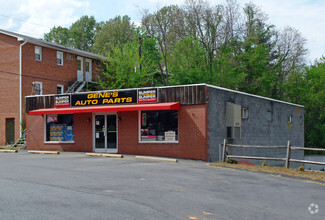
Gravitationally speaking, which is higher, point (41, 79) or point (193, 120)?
point (41, 79)

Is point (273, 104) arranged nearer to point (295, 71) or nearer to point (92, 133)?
point (92, 133)

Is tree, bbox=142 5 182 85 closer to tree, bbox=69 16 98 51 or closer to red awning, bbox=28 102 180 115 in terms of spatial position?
red awning, bbox=28 102 180 115

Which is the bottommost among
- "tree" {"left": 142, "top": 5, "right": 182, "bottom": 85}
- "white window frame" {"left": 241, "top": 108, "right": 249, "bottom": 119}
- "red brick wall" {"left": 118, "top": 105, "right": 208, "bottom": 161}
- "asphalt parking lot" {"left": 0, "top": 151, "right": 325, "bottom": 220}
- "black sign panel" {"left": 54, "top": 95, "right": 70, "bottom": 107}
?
"asphalt parking lot" {"left": 0, "top": 151, "right": 325, "bottom": 220}

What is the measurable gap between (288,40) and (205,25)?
1522 cm

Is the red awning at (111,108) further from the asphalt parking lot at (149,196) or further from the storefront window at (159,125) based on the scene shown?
the asphalt parking lot at (149,196)

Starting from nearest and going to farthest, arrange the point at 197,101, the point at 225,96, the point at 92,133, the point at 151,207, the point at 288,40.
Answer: the point at 151,207 → the point at 197,101 → the point at 225,96 → the point at 92,133 → the point at 288,40

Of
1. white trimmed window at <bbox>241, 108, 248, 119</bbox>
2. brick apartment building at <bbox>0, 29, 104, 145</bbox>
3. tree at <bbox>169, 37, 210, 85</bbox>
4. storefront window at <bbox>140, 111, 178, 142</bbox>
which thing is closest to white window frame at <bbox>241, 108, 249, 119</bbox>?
white trimmed window at <bbox>241, 108, 248, 119</bbox>

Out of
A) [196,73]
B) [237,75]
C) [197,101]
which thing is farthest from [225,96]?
[237,75]

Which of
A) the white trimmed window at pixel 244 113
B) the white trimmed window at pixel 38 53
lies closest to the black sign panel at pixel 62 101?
the white trimmed window at pixel 38 53

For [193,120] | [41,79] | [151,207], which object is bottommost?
[151,207]

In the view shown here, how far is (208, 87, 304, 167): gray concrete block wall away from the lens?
19.2 m

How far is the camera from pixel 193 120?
746 inches

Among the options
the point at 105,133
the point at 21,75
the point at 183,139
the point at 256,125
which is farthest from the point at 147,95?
the point at 21,75

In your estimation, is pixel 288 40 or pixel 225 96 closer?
pixel 225 96
